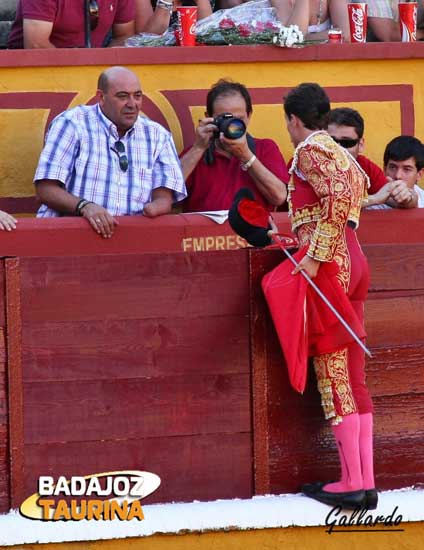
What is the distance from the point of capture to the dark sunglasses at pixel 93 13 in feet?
20.6

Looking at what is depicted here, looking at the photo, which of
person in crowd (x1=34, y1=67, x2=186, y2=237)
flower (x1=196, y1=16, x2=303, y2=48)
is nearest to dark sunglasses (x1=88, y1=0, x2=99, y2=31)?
flower (x1=196, y1=16, x2=303, y2=48)

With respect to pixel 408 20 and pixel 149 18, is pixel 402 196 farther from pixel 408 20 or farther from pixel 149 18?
pixel 149 18

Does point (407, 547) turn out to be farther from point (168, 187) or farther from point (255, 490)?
point (168, 187)

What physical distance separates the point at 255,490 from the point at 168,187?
1.30 m

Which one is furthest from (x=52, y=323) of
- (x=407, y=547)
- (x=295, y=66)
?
(x=295, y=66)

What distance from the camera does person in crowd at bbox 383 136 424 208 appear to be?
19.4ft

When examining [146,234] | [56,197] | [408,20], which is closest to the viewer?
[146,234]

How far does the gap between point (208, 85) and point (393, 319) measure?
1.69m

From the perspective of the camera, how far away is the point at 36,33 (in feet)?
20.5

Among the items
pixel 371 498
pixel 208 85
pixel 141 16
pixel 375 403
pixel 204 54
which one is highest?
pixel 141 16

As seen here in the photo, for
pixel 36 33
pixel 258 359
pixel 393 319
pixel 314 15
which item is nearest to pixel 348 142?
pixel 393 319

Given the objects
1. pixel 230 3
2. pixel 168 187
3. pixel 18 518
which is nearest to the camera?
pixel 18 518

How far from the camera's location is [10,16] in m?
7.62

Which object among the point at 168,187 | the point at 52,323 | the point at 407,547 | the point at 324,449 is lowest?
the point at 407,547
